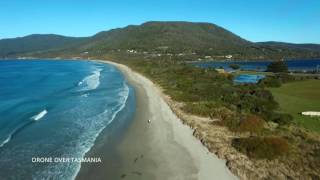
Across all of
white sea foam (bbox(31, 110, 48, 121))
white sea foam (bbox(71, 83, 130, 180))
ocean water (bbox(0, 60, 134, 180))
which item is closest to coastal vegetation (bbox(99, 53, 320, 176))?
white sea foam (bbox(71, 83, 130, 180))

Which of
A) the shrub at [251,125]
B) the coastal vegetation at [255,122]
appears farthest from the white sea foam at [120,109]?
the shrub at [251,125]

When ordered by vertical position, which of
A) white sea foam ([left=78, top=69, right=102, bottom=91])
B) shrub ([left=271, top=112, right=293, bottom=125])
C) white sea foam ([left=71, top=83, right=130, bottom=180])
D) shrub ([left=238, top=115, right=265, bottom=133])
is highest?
shrub ([left=238, top=115, right=265, bottom=133])

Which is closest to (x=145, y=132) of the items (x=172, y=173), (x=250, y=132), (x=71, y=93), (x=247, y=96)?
(x=250, y=132)

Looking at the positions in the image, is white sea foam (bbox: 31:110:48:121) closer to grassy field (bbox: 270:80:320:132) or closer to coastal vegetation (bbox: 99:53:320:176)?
coastal vegetation (bbox: 99:53:320:176)

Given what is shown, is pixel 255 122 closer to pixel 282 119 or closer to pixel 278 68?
pixel 282 119

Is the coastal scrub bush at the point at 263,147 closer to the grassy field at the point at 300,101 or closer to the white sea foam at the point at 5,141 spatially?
the grassy field at the point at 300,101

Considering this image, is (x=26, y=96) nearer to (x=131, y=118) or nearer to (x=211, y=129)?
(x=131, y=118)
